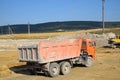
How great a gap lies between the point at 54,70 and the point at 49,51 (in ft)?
4.41

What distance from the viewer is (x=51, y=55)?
1767 centimetres

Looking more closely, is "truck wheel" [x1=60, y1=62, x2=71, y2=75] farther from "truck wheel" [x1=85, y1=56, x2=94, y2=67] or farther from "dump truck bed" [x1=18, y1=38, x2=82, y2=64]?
"truck wheel" [x1=85, y1=56, x2=94, y2=67]

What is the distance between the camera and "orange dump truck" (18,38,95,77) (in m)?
17.1

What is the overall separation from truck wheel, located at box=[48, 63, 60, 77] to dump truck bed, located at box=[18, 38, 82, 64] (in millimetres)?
378

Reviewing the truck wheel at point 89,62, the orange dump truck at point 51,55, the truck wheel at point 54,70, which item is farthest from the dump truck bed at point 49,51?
the truck wheel at point 89,62

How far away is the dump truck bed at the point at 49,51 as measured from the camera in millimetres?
16953

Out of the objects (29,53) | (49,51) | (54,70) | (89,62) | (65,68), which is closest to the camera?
(49,51)

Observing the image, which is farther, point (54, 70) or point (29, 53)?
point (54, 70)

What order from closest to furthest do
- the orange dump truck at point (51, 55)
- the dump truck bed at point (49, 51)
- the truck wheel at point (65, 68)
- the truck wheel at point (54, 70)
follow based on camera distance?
1. the dump truck bed at point (49, 51)
2. the orange dump truck at point (51, 55)
3. the truck wheel at point (54, 70)
4. the truck wheel at point (65, 68)

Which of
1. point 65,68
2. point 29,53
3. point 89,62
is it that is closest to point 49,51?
point 29,53

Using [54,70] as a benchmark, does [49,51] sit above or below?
above

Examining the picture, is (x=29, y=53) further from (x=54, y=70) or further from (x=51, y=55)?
(x=54, y=70)

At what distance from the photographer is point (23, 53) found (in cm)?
1816

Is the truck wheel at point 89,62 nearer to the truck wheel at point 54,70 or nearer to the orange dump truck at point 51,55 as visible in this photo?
the orange dump truck at point 51,55
